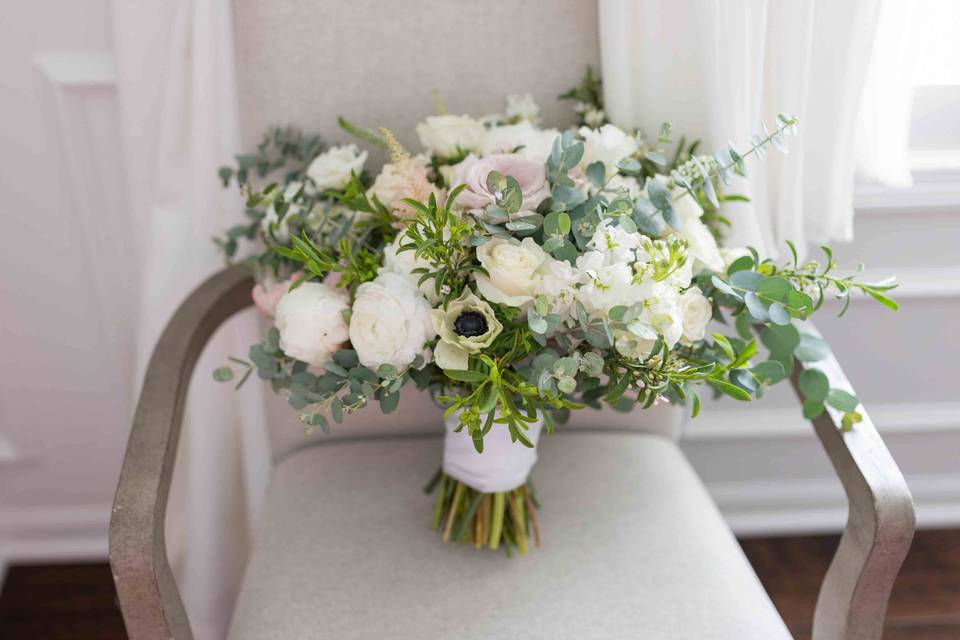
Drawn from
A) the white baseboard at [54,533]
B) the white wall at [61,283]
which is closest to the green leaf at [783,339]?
the white wall at [61,283]

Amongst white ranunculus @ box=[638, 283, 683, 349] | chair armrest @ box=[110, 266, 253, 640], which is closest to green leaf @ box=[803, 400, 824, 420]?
white ranunculus @ box=[638, 283, 683, 349]

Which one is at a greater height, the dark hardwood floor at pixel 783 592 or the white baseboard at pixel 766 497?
the white baseboard at pixel 766 497

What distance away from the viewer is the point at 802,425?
4.98ft

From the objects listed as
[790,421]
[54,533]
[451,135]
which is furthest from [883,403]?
[54,533]

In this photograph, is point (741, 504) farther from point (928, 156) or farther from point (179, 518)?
point (179, 518)

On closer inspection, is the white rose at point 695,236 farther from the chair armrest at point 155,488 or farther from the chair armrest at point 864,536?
the chair armrest at point 155,488

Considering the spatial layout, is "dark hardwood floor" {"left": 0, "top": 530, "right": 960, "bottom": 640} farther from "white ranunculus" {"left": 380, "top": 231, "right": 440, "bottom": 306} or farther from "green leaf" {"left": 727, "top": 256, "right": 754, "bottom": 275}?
"white ranunculus" {"left": 380, "top": 231, "right": 440, "bottom": 306}

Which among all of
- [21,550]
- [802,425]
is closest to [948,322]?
[802,425]

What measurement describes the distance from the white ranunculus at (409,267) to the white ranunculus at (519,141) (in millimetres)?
168

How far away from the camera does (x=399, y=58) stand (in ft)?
3.38

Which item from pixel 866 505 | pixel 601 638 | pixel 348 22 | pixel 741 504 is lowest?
pixel 741 504

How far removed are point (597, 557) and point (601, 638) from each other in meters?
0.11

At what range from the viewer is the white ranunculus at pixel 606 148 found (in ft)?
2.76

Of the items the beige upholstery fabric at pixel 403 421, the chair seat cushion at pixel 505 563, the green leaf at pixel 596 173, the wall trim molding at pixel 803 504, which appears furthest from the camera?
the wall trim molding at pixel 803 504
